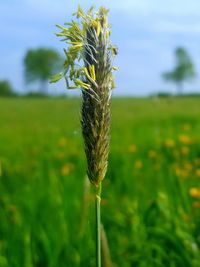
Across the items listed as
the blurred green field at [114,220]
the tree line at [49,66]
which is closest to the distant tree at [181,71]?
the tree line at [49,66]

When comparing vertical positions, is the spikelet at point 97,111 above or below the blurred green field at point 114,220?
above

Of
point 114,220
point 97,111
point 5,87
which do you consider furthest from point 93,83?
point 5,87

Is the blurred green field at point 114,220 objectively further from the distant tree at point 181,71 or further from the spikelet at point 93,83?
the distant tree at point 181,71

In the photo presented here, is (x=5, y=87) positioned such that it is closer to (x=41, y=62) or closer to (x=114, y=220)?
(x=41, y=62)

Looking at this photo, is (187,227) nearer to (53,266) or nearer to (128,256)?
(128,256)

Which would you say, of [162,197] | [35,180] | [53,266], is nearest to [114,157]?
[35,180]

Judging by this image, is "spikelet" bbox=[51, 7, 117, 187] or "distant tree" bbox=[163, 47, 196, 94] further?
"distant tree" bbox=[163, 47, 196, 94]

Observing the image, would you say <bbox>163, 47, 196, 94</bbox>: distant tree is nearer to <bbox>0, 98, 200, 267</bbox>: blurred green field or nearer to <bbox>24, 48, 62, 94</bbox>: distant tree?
<bbox>24, 48, 62, 94</bbox>: distant tree

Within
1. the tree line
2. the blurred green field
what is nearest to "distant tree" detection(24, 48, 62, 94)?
the tree line

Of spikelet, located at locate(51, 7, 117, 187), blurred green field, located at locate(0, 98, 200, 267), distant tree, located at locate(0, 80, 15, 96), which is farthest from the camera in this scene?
distant tree, located at locate(0, 80, 15, 96)

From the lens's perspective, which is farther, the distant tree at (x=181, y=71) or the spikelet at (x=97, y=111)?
the distant tree at (x=181, y=71)

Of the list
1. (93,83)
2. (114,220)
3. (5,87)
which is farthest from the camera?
(5,87)
